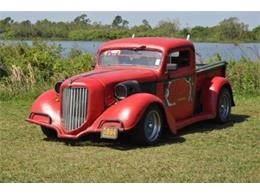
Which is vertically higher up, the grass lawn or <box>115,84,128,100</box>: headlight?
<box>115,84,128,100</box>: headlight

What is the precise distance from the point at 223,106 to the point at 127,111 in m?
3.42

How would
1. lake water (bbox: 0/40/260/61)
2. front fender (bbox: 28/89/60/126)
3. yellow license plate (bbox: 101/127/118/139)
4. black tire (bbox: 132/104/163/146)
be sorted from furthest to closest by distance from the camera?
1. lake water (bbox: 0/40/260/61)
2. front fender (bbox: 28/89/60/126)
3. black tire (bbox: 132/104/163/146)
4. yellow license plate (bbox: 101/127/118/139)

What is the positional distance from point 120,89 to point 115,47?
1.50 metres

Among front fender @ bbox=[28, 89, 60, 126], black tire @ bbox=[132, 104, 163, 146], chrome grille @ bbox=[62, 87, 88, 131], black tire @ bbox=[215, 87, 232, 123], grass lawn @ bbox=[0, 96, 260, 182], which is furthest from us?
black tire @ bbox=[215, 87, 232, 123]

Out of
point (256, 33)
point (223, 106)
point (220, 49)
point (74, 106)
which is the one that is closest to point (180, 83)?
point (223, 106)

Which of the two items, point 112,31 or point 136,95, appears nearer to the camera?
point 136,95

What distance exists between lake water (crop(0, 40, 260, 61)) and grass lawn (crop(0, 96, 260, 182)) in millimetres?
6733

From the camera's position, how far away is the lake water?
1670 centimetres

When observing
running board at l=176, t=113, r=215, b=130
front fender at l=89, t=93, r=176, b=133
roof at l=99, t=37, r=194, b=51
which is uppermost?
roof at l=99, t=37, r=194, b=51

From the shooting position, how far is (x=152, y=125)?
8656mm

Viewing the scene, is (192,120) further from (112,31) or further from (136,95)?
(112,31)

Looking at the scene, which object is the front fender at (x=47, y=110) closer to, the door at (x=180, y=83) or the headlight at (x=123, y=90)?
the headlight at (x=123, y=90)

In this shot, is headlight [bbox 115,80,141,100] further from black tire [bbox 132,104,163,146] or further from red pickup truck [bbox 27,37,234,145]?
black tire [bbox 132,104,163,146]

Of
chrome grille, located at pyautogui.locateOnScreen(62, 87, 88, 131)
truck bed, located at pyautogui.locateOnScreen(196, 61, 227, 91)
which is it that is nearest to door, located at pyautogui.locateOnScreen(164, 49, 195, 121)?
truck bed, located at pyautogui.locateOnScreen(196, 61, 227, 91)
